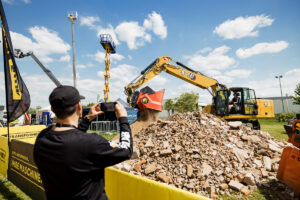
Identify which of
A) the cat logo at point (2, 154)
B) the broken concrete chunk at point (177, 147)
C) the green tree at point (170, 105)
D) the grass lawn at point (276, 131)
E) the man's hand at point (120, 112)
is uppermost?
the green tree at point (170, 105)

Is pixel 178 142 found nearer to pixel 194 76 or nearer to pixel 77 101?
A: pixel 77 101

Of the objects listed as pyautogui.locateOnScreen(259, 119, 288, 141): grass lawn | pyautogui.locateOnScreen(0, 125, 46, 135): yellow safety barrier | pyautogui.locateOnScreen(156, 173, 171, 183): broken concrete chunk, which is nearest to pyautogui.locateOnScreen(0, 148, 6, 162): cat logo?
pyautogui.locateOnScreen(0, 125, 46, 135): yellow safety barrier

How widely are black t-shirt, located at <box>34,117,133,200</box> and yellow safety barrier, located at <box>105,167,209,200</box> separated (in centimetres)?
63

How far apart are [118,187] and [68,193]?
1.11m

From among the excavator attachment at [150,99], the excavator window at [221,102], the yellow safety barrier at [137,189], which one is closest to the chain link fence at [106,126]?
the excavator attachment at [150,99]

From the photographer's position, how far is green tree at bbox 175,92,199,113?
38469 mm

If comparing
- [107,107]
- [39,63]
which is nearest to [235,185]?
[107,107]

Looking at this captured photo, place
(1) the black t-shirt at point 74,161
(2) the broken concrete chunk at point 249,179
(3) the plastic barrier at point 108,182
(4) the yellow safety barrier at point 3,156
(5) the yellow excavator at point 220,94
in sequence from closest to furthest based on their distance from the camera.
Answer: (1) the black t-shirt at point 74,161 → (3) the plastic barrier at point 108,182 → (2) the broken concrete chunk at point 249,179 → (4) the yellow safety barrier at point 3,156 → (5) the yellow excavator at point 220,94

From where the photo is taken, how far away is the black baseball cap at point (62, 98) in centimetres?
118

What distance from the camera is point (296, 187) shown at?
3246 millimetres

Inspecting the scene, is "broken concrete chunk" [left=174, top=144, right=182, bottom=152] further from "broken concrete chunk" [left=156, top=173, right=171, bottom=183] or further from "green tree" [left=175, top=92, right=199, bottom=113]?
"green tree" [left=175, top=92, right=199, bottom=113]

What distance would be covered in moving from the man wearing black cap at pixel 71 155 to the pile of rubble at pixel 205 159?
3.36 metres

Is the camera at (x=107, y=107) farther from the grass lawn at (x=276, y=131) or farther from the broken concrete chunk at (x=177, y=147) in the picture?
the grass lawn at (x=276, y=131)

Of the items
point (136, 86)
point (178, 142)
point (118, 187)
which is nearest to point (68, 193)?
point (118, 187)
